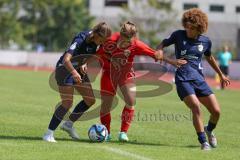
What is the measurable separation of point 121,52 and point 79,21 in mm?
72631

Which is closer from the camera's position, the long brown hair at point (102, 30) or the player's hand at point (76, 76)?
the player's hand at point (76, 76)

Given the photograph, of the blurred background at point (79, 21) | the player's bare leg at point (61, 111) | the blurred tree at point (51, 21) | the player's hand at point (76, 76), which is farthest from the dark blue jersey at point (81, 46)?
the blurred tree at point (51, 21)

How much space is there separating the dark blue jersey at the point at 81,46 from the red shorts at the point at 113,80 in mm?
638

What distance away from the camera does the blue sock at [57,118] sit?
34.1ft

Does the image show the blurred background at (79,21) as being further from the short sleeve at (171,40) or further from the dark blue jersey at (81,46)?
the dark blue jersey at (81,46)

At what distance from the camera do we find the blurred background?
60.3 metres

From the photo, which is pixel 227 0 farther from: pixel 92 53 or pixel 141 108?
pixel 92 53

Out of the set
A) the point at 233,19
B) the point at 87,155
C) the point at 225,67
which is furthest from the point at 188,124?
the point at 233,19

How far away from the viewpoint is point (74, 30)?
82.8 meters

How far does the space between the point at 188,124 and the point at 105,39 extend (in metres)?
5.03

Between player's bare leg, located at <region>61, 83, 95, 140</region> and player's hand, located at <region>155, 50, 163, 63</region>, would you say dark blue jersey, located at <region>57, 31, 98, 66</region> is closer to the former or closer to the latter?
player's bare leg, located at <region>61, 83, 95, 140</region>

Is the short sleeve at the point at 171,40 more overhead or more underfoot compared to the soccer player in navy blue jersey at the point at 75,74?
more overhead

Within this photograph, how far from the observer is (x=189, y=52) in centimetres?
1022

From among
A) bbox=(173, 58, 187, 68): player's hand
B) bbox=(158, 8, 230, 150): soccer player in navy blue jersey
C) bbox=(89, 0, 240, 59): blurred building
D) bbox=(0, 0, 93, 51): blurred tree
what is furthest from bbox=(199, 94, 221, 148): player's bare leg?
bbox=(0, 0, 93, 51): blurred tree
